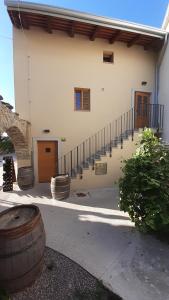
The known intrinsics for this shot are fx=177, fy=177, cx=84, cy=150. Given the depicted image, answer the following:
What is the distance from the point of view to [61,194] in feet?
17.9

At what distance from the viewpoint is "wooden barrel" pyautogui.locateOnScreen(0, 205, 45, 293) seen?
6.78ft

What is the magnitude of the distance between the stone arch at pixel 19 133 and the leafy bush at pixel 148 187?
350cm

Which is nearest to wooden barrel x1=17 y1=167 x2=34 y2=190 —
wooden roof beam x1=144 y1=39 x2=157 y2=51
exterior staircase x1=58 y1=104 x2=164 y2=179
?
exterior staircase x1=58 y1=104 x2=164 y2=179

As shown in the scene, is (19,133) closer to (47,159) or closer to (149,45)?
(47,159)

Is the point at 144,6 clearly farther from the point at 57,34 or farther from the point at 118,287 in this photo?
the point at 118,287

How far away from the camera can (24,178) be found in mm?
6289

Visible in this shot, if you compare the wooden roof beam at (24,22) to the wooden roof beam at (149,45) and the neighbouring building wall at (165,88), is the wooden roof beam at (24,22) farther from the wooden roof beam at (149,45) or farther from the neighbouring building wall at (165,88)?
the neighbouring building wall at (165,88)

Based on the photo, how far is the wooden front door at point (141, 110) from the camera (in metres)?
7.95

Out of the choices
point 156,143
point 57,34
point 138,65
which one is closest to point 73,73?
point 57,34

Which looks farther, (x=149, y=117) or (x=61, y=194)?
(x=149, y=117)

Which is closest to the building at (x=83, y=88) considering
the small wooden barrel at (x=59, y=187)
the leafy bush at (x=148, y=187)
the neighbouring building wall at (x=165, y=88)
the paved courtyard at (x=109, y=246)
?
the neighbouring building wall at (x=165, y=88)

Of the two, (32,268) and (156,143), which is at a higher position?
(156,143)

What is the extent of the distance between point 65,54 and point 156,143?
218 inches

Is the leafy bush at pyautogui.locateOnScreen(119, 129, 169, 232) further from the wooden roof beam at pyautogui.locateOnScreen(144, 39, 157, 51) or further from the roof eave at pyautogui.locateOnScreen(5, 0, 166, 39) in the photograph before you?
the wooden roof beam at pyautogui.locateOnScreen(144, 39, 157, 51)
